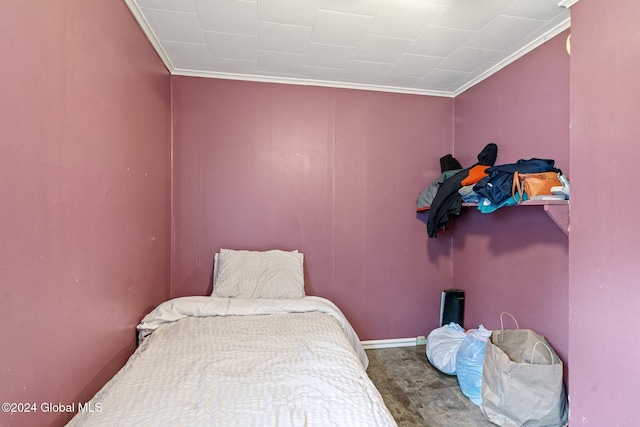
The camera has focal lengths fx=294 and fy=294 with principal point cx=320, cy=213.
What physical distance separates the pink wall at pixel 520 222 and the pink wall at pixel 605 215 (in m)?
0.32

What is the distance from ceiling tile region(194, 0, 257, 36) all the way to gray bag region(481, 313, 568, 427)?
8.09 feet

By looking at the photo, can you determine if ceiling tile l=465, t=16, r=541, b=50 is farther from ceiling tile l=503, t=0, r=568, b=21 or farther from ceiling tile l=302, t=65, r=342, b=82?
ceiling tile l=302, t=65, r=342, b=82

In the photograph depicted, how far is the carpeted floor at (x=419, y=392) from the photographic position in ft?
5.88

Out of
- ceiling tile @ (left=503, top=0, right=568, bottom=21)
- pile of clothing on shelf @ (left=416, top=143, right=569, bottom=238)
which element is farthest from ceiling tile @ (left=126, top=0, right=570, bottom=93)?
pile of clothing on shelf @ (left=416, top=143, right=569, bottom=238)

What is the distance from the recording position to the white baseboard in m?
2.73

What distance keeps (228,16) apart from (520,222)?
2.34 metres

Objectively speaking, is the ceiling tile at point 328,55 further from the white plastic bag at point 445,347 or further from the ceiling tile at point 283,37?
the white plastic bag at point 445,347

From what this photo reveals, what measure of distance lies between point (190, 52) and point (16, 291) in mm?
1915

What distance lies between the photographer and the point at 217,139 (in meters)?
2.50

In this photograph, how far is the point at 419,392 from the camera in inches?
81.2

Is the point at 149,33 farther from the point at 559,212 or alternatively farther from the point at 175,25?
the point at 559,212

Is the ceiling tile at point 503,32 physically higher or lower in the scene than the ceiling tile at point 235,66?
lower

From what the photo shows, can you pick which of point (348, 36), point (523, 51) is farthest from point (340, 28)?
point (523, 51)

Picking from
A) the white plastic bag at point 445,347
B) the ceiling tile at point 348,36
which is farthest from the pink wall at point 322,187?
the white plastic bag at point 445,347
